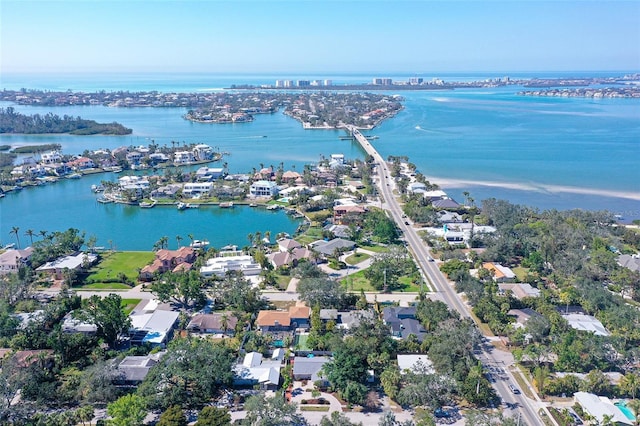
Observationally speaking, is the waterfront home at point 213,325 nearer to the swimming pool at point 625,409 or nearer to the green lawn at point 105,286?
the green lawn at point 105,286

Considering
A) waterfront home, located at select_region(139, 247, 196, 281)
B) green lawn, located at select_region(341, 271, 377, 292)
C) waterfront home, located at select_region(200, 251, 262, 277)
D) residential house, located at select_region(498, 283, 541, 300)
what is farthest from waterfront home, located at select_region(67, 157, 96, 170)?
residential house, located at select_region(498, 283, 541, 300)

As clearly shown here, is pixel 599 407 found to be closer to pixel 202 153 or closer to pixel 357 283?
pixel 357 283

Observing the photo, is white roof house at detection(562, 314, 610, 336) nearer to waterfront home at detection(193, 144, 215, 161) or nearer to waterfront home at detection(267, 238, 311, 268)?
waterfront home at detection(267, 238, 311, 268)

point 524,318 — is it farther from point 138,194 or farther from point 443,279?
point 138,194

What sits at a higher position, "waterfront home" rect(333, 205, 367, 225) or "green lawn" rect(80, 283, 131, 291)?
"waterfront home" rect(333, 205, 367, 225)

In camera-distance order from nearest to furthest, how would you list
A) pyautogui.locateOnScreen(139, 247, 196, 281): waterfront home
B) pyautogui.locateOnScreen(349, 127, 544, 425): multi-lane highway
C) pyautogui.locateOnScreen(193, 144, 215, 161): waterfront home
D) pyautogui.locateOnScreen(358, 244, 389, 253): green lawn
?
1. pyautogui.locateOnScreen(349, 127, 544, 425): multi-lane highway
2. pyautogui.locateOnScreen(139, 247, 196, 281): waterfront home
3. pyautogui.locateOnScreen(358, 244, 389, 253): green lawn
4. pyautogui.locateOnScreen(193, 144, 215, 161): waterfront home

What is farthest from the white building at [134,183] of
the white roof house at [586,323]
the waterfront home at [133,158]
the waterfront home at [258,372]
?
the white roof house at [586,323]

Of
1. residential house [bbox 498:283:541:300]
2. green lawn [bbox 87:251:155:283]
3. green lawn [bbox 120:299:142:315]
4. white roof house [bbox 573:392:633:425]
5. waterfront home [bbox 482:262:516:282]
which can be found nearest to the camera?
white roof house [bbox 573:392:633:425]
